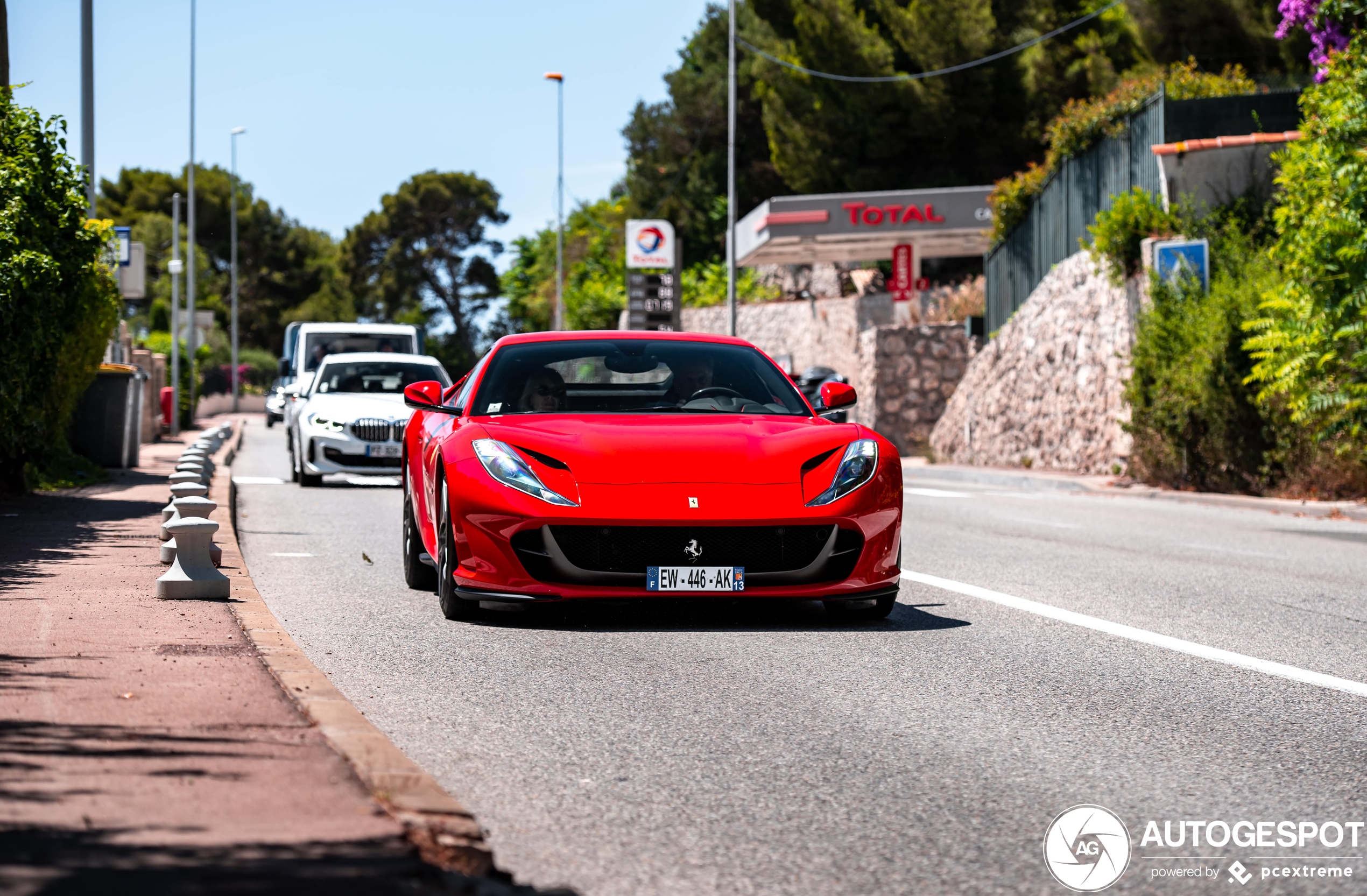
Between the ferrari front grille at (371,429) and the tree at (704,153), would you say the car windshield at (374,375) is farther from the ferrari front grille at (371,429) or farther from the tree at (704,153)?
the tree at (704,153)

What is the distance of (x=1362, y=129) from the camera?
53.7 feet

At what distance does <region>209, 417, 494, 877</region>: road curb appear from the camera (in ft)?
12.5

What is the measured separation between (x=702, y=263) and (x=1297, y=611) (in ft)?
180

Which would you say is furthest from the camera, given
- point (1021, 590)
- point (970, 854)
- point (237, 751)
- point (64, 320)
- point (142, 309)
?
point (142, 309)

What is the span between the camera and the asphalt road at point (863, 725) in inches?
164

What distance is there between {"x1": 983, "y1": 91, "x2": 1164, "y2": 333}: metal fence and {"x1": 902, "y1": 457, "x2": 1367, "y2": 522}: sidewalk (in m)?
3.65

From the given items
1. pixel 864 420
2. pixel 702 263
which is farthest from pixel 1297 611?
pixel 702 263

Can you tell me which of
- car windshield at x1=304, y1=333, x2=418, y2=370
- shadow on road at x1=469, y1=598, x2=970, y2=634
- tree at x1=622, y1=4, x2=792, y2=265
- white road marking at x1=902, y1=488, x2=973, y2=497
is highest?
tree at x1=622, y1=4, x2=792, y2=265

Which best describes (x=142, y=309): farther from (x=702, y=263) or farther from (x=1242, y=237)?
(x=1242, y=237)

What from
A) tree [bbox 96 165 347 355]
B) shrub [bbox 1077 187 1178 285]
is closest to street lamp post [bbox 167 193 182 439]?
shrub [bbox 1077 187 1178 285]

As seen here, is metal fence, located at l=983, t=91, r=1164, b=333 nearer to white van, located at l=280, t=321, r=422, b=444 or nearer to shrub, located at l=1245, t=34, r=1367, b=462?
shrub, located at l=1245, t=34, r=1367, b=462

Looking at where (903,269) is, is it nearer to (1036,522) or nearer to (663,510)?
(1036,522)

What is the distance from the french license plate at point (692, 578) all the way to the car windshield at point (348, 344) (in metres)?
22.0

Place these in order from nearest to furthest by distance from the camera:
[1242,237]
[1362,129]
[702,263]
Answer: [1362,129] < [1242,237] < [702,263]
